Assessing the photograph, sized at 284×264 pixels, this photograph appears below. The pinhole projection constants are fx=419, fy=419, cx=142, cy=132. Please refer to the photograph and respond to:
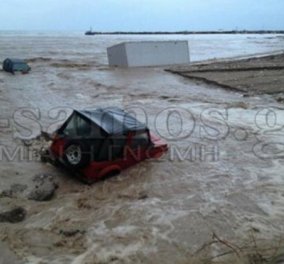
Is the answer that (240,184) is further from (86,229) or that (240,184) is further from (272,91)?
(272,91)

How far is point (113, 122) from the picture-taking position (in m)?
9.77

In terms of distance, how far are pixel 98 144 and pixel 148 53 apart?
28901 millimetres

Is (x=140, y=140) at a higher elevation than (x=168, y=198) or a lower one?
higher

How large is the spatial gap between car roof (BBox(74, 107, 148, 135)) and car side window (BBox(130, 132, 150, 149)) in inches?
5.5

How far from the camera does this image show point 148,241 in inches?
283

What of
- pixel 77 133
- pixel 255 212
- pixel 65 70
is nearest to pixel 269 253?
pixel 255 212

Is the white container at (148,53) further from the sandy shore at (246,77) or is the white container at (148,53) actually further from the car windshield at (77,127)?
the car windshield at (77,127)

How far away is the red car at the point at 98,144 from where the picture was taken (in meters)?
9.12

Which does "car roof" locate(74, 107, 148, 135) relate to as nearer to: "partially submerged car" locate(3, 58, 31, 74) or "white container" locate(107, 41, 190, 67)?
"partially submerged car" locate(3, 58, 31, 74)

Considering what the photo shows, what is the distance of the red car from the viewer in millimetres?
9117

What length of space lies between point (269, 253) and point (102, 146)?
418cm

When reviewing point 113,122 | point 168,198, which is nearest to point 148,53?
point 113,122

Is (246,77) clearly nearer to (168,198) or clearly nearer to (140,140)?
(140,140)

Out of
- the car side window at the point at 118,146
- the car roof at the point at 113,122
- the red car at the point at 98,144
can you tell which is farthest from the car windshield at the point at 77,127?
the car side window at the point at 118,146
